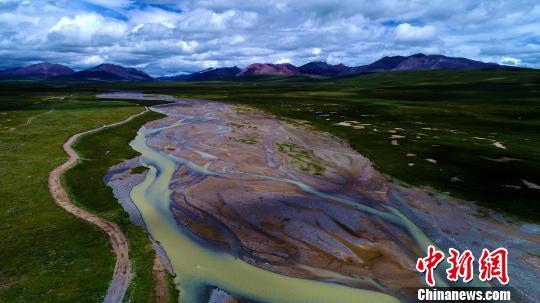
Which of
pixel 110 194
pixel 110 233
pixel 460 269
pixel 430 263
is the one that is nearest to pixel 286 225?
pixel 430 263

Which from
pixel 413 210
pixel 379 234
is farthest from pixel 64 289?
pixel 413 210

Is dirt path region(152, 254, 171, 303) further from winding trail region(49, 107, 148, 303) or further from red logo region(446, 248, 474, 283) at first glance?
red logo region(446, 248, 474, 283)

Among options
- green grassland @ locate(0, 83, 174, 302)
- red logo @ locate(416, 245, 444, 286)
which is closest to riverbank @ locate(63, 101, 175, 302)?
green grassland @ locate(0, 83, 174, 302)

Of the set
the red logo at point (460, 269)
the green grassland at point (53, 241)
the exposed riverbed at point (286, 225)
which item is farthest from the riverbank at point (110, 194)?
the red logo at point (460, 269)

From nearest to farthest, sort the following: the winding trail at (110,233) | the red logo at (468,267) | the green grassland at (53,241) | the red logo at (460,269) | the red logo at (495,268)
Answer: the green grassland at (53,241) < the winding trail at (110,233) < the red logo at (495,268) < the red logo at (468,267) < the red logo at (460,269)

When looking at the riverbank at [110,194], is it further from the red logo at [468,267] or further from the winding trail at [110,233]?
the red logo at [468,267]

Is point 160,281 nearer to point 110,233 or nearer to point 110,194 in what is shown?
Answer: point 110,233
